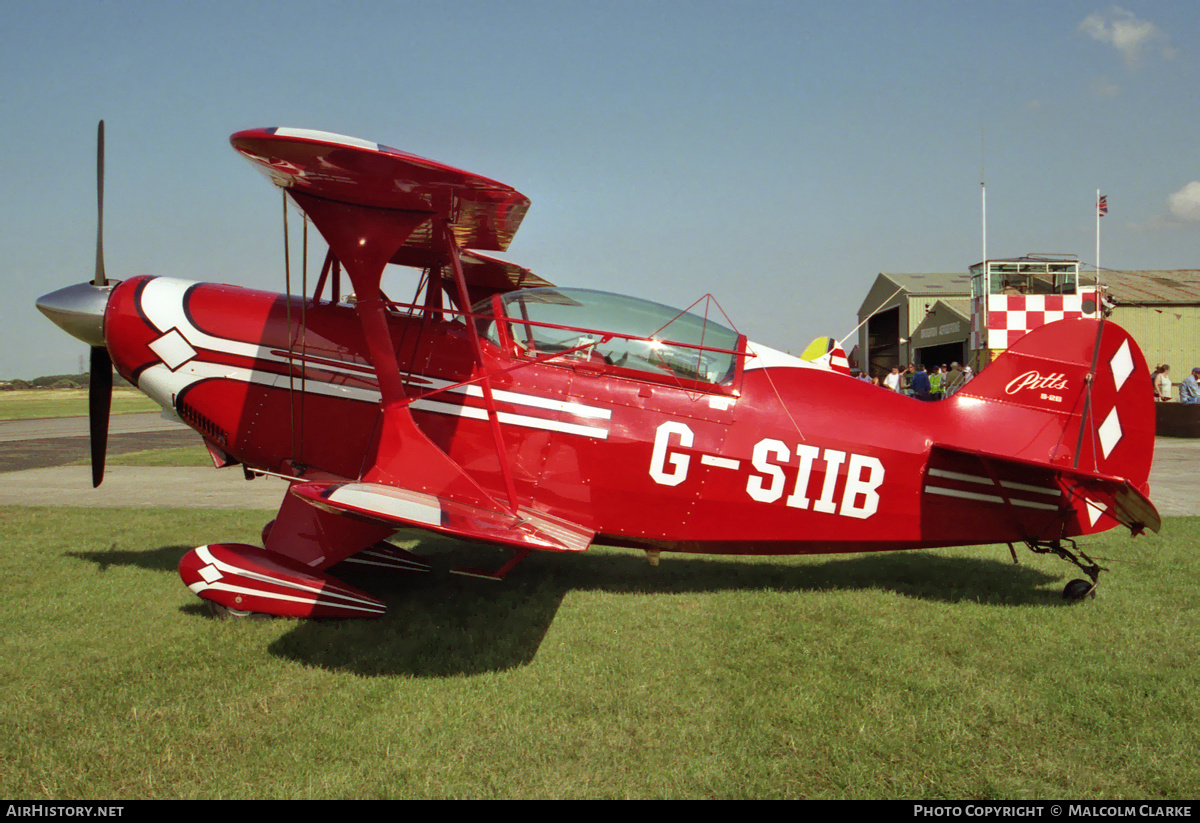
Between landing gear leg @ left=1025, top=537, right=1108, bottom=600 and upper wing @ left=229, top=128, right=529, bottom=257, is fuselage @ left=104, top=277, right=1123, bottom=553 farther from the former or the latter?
upper wing @ left=229, top=128, right=529, bottom=257

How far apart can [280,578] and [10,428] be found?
26787 mm

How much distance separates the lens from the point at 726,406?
5.15 metres

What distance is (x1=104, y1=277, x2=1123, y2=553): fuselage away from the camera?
16.4 feet

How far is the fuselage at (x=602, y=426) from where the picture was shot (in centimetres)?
501

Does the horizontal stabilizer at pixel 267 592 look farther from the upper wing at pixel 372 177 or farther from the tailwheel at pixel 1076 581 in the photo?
the tailwheel at pixel 1076 581

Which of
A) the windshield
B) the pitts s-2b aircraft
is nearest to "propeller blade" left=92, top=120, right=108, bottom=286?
the pitts s-2b aircraft

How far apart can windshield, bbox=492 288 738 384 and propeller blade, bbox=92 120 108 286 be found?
2934mm

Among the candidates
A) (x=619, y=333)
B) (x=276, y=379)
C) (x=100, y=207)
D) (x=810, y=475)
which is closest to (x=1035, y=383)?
(x=810, y=475)

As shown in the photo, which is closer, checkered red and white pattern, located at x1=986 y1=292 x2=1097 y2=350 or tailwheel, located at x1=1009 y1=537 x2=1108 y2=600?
tailwheel, located at x1=1009 y1=537 x2=1108 y2=600

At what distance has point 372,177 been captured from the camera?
4.06 metres

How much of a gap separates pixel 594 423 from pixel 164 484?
8754 millimetres

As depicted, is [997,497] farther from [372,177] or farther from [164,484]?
[164,484]

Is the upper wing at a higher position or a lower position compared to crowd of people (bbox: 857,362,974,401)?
higher

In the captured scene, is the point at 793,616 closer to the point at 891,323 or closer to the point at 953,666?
the point at 953,666
